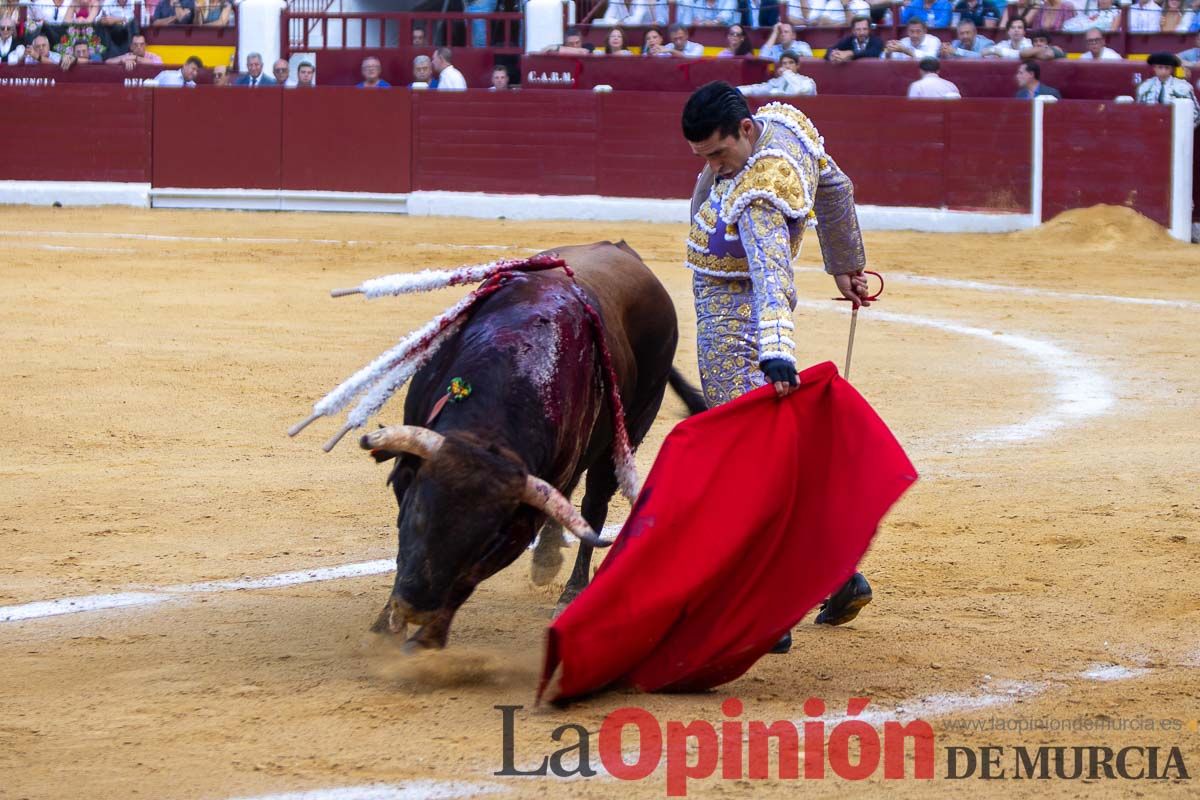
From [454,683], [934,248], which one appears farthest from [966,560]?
[934,248]

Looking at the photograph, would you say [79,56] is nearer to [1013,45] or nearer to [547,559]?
[1013,45]

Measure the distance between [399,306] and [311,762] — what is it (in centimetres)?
610

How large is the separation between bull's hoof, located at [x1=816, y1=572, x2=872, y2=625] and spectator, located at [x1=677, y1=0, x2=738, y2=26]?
1124 cm

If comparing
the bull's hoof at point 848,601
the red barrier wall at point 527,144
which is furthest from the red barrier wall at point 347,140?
the bull's hoof at point 848,601

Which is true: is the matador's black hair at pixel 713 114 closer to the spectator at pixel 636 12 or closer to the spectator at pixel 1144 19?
the spectator at pixel 1144 19

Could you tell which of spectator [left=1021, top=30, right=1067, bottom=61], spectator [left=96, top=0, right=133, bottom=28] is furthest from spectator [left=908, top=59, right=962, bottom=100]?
spectator [left=96, top=0, right=133, bottom=28]

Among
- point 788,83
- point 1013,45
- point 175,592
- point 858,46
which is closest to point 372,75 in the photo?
point 788,83

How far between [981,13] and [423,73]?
4.85 metres

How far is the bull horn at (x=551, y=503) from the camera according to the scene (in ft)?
9.66

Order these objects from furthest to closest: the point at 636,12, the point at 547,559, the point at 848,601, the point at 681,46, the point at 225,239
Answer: the point at 636,12 → the point at 681,46 → the point at 225,239 → the point at 547,559 → the point at 848,601

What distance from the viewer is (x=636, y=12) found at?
1466 centimetres

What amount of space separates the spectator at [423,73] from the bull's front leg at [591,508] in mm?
10619

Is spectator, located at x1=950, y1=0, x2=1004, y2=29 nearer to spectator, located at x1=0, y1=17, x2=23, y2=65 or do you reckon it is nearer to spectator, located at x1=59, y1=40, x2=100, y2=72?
spectator, located at x1=59, y1=40, x2=100, y2=72

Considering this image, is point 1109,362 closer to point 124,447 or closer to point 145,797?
point 124,447
